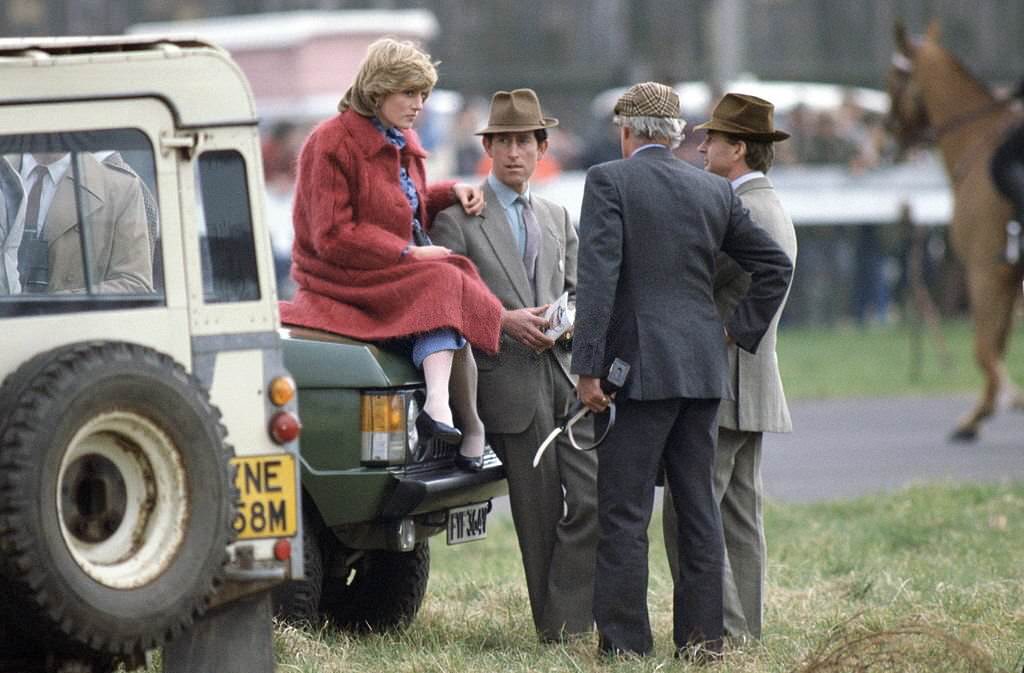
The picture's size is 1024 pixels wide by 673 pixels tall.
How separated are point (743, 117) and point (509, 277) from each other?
1.10m

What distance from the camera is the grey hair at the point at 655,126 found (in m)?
7.54

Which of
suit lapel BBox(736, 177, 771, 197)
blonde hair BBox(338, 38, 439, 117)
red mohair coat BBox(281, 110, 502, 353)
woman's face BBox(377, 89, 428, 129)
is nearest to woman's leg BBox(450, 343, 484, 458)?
red mohair coat BBox(281, 110, 502, 353)

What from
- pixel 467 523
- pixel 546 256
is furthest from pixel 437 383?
pixel 546 256

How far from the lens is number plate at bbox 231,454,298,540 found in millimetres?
6441

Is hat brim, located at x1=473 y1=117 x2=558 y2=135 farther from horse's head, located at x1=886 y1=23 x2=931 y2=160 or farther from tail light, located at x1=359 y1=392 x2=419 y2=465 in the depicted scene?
horse's head, located at x1=886 y1=23 x2=931 y2=160

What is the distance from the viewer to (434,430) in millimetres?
7570

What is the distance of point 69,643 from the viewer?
229 inches

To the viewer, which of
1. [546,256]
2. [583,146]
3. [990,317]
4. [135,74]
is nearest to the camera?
[135,74]

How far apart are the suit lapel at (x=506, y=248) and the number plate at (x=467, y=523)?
82cm

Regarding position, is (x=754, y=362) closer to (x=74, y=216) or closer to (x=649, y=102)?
(x=649, y=102)

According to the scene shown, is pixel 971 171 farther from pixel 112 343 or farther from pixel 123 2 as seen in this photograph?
pixel 123 2

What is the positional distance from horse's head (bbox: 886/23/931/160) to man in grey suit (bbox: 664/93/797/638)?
920cm

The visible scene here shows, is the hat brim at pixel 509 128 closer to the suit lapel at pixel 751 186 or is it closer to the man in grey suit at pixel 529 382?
the man in grey suit at pixel 529 382

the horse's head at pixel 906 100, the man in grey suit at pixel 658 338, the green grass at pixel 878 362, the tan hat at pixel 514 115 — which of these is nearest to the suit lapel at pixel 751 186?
the man in grey suit at pixel 658 338
